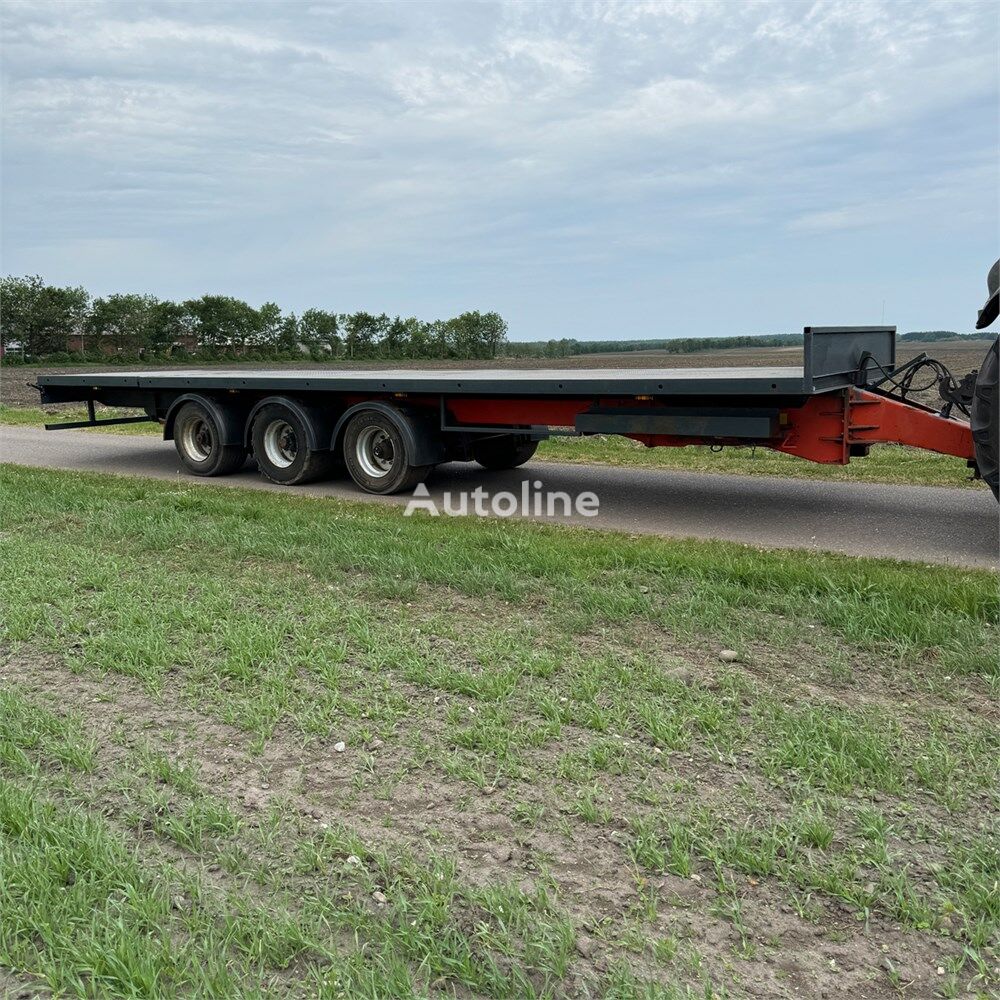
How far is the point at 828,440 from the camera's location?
804 cm

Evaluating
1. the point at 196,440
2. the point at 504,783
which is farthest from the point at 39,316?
the point at 504,783

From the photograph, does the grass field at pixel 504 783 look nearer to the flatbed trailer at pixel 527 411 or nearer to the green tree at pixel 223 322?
the flatbed trailer at pixel 527 411

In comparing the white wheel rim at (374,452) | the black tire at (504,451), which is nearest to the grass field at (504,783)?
the white wheel rim at (374,452)

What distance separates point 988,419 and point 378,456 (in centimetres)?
617

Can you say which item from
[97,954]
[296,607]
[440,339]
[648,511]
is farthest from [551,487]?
[440,339]

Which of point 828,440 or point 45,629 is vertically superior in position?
point 828,440

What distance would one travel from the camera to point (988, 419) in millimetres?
6762

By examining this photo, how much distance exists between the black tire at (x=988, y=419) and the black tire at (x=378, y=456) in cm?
535

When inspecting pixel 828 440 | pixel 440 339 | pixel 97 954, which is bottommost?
pixel 97 954

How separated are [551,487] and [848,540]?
379 cm

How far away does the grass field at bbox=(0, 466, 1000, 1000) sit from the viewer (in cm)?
255

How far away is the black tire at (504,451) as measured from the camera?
37.3ft

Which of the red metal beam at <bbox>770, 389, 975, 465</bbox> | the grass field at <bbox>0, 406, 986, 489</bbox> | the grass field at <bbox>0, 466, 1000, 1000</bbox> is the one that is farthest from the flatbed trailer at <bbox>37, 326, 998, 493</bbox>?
the grass field at <bbox>0, 466, 1000, 1000</bbox>

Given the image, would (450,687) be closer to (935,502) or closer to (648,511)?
(648,511)
